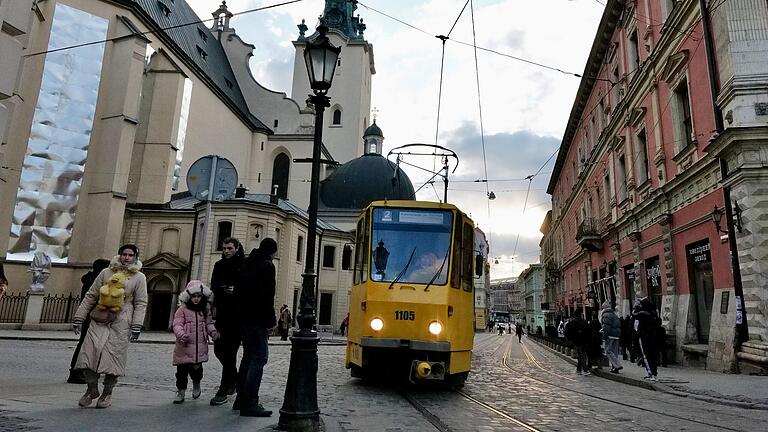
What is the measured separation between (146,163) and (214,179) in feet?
95.3

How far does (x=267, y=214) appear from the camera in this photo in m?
31.4

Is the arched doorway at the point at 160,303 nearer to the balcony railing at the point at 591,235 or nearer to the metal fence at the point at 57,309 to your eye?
the metal fence at the point at 57,309

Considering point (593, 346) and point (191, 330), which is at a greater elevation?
point (191, 330)

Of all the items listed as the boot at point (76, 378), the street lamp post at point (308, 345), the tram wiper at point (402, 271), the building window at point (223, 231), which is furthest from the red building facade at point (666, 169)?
the building window at point (223, 231)

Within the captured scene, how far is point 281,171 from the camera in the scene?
48156mm

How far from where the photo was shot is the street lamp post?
478 centimetres

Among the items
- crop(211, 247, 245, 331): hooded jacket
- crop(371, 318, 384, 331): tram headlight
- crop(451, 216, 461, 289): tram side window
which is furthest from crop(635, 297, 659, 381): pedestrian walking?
crop(211, 247, 245, 331): hooded jacket

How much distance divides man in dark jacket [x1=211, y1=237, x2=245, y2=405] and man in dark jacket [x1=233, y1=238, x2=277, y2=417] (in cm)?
31

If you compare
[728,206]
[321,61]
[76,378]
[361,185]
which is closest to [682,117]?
[728,206]

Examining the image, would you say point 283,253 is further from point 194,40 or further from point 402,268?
point 402,268

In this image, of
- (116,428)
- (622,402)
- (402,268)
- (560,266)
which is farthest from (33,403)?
(560,266)

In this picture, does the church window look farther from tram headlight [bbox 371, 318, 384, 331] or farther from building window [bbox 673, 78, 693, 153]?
tram headlight [bbox 371, 318, 384, 331]

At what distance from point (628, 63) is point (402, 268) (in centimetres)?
1674

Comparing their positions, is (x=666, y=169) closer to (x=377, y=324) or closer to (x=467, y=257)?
(x=467, y=257)
